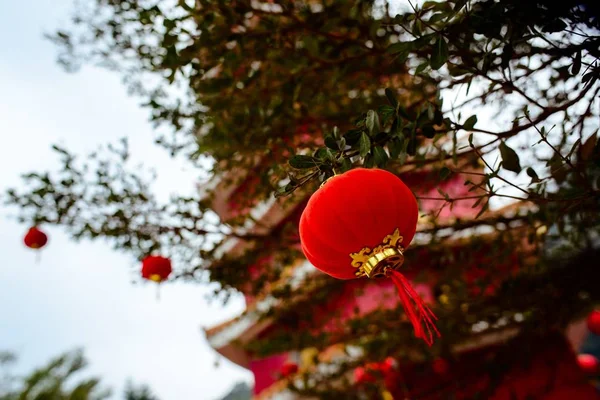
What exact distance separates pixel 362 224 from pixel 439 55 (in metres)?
0.80

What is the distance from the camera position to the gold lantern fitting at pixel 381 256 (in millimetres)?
1492

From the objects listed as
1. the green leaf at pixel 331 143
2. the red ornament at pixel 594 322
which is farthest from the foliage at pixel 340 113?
the red ornament at pixel 594 322

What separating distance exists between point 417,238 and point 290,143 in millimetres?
1586

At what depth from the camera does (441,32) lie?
1.77 meters

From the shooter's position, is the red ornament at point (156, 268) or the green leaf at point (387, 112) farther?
the red ornament at point (156, 268)

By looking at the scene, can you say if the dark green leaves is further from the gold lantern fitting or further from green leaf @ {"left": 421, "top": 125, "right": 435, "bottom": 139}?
the gold lantern fitting

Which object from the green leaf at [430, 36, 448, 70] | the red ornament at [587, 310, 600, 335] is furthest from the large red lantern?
the red ornament at [587, 310, 600, 335]

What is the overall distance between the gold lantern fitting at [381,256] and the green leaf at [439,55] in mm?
696

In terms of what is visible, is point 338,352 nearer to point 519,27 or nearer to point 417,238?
point 417,238

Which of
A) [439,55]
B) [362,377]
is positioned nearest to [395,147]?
[439,55]

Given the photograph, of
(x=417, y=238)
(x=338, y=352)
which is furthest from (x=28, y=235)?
(x=338, y=352)

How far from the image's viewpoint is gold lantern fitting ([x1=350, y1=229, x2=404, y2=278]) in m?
1.49

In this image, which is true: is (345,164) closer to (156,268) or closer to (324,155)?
(324,155)

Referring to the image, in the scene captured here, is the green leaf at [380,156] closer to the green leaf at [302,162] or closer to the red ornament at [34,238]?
the green leaf at [302,162]
